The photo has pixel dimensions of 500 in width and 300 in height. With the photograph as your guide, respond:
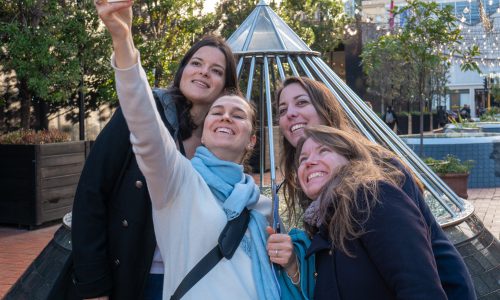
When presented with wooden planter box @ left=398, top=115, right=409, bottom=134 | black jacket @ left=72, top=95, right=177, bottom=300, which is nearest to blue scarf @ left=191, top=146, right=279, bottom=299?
black jacket @ left=72, top=95, right=177, bottom=300

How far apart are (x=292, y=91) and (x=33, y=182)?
6244 millimetres

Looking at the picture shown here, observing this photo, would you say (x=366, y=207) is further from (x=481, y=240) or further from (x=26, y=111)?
(x=26, y=111)

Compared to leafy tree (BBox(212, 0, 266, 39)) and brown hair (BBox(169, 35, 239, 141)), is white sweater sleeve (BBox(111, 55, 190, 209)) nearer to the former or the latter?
brown hair (BBox(169, 35, 239, 141))

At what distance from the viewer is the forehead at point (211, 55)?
263cm

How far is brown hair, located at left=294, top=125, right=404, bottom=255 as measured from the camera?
188cm

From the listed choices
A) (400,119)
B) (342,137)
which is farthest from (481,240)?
(400,119)

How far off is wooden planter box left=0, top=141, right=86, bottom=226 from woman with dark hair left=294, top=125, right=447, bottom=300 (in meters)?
6.64

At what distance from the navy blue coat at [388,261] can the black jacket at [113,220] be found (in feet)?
2.24

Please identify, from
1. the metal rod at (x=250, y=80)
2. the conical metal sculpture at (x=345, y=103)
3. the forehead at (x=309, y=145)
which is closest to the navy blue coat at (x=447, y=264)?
the forehead at (x=309, y=145)

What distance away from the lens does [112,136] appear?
2.28 m

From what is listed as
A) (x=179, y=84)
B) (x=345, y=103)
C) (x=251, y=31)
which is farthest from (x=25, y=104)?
(x=179, y=84)

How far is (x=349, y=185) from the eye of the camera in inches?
76.5

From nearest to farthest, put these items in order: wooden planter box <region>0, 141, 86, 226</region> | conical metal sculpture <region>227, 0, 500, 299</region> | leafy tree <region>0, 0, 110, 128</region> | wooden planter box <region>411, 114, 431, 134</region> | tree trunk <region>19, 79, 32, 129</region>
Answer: conical metal sculpture <region>227, 0, 500, 299</region> < leafy tree <region>0, 0, 110, 128</region> < wooden planter box <region>0, 141, 86, 226</region> < tree trunk <region>19, 79, 32, 129</region> < wooden planter box <region>411, 114, 431, 134</region>

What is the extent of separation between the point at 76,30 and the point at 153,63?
4.46 feet
